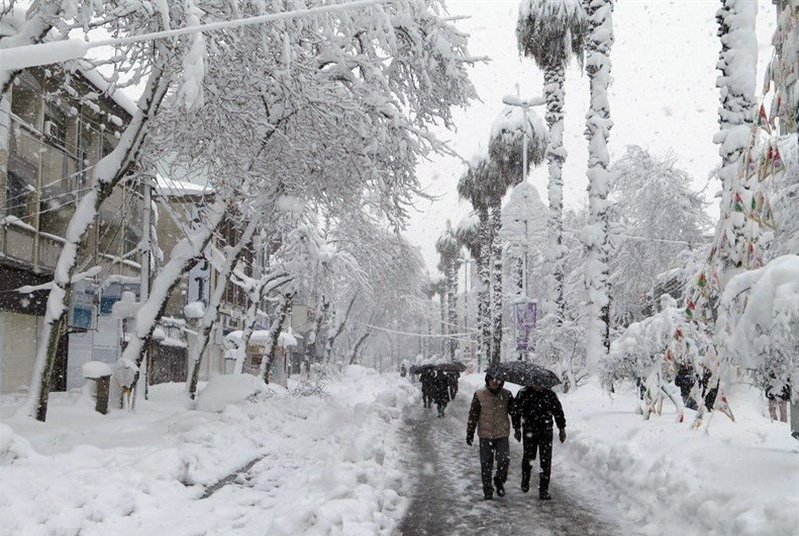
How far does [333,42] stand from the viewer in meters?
12.1

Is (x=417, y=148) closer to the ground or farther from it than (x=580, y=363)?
farther from it

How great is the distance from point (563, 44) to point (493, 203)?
12819 millimetres

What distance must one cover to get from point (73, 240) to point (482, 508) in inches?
314

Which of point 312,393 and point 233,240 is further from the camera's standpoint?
point 233,240

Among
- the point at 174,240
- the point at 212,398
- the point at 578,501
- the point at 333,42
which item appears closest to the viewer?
the point at 578,501

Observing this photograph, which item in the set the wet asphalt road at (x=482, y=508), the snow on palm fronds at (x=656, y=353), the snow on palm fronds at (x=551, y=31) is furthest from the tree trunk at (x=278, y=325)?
the wet asphalt road at (x=482, y=508)

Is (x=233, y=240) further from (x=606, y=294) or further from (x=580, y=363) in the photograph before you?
(x=606, y=294)

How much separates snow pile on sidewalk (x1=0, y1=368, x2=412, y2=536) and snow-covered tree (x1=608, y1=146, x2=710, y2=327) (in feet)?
78.6

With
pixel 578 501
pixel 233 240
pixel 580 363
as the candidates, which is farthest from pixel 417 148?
pixel 233 240

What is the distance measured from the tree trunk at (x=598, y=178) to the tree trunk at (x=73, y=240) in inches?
440

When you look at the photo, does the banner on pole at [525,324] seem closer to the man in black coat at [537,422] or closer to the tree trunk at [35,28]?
the man in black coat at [537,422]

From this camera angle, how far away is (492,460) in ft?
31.3

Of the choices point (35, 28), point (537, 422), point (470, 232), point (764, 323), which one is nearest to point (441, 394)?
point (537, 422)

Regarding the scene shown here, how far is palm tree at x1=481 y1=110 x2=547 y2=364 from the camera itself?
33.8 m
